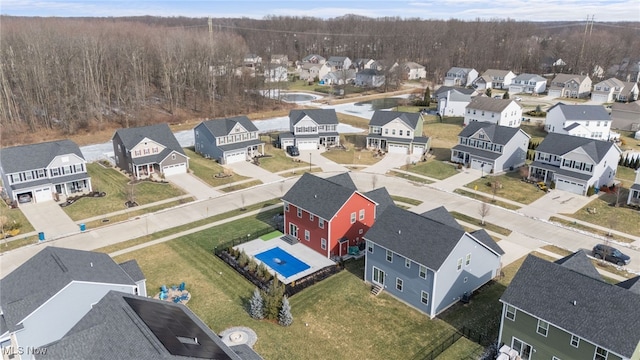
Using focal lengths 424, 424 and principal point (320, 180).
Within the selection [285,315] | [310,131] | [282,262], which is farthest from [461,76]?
[285,315]

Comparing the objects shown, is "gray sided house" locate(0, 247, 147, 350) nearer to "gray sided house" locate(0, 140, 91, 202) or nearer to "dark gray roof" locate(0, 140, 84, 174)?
"gray sided house" locate(0, 140, 91, 202)

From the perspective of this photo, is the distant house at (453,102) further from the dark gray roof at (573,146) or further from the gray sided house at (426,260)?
the gray sided house at (426,260)

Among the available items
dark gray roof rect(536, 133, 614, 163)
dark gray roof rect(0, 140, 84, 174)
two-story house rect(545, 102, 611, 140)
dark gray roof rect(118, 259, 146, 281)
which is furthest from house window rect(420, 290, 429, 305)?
two-story house rect(545, 102, 611, 140)

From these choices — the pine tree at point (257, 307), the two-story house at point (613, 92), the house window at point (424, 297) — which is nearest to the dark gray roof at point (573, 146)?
the house window at point (424, 297)

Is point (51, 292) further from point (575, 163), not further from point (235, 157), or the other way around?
point (575, 163)

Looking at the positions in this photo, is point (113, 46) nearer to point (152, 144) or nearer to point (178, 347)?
point (152, 144)
